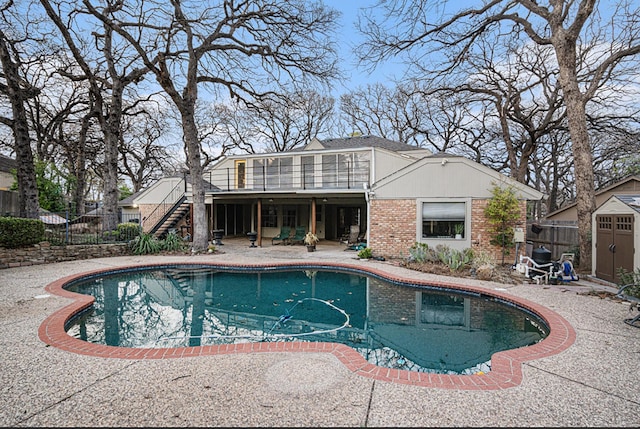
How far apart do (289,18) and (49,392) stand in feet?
39.1

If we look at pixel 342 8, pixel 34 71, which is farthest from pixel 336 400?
pixel 34 71

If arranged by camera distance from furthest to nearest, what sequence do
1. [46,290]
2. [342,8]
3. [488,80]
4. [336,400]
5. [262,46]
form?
[488,80], [262,46], [342,8], [46,290], [336,400]

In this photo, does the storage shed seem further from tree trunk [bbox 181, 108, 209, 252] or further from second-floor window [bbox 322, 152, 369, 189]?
tree trunk [bbox 181, 108, 209, 252]

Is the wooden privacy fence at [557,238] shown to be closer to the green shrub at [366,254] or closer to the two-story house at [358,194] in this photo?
the two-story house at [358,194]

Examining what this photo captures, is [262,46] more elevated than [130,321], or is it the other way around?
[262,46]

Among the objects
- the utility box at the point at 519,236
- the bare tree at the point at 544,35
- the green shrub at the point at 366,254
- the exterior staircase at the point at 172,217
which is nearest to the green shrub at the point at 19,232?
the exterior staircase at the point at 172,217

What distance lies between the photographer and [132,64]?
14578mm

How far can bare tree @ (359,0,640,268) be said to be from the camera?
341 inches

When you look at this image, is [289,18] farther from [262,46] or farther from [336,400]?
[336,400]

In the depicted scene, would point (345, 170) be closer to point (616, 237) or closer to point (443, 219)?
point (443, 219)

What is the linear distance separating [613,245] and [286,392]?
816 cm

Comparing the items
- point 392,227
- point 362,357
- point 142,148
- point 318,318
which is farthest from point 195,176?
point 142,148

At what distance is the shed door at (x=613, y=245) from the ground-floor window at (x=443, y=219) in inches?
140

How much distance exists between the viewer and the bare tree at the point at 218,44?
10.9m
